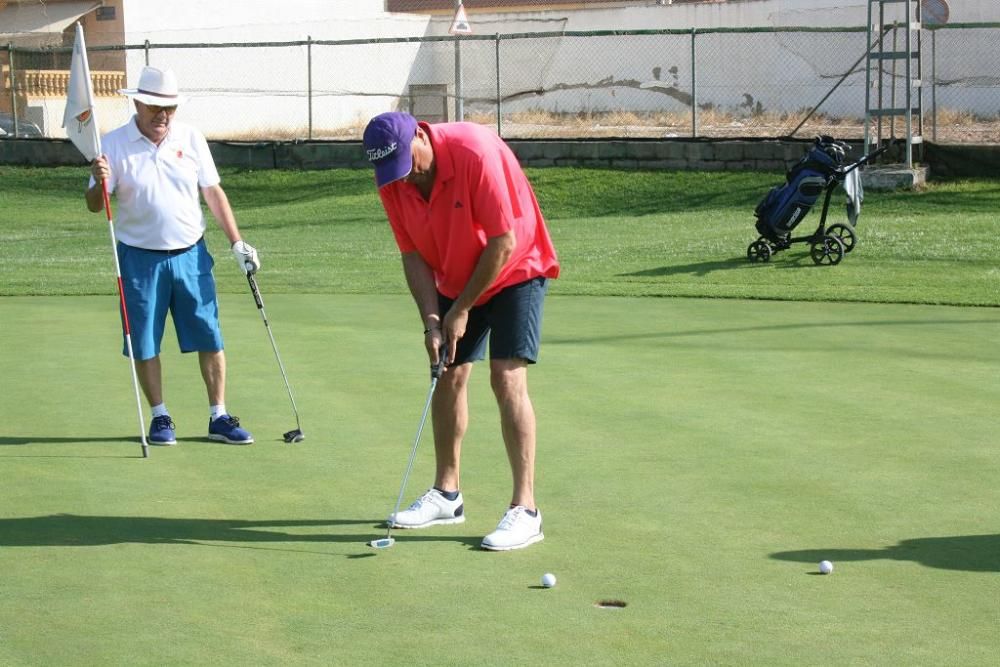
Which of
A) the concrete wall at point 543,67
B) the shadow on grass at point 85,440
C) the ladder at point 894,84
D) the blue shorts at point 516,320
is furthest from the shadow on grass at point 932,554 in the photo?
the concrete wall at point 543,67

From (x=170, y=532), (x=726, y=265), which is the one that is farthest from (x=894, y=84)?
(x=170, y=532)

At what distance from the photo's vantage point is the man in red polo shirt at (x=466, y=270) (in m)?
5.39

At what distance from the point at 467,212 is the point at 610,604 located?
5.27ft

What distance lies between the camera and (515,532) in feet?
17.8

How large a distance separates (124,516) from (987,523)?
336cm

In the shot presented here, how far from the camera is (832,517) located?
5723 mm

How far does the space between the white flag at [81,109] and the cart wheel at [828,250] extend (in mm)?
9105

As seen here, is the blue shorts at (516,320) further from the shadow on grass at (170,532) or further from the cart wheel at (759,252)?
the cart wheel at (759,252)

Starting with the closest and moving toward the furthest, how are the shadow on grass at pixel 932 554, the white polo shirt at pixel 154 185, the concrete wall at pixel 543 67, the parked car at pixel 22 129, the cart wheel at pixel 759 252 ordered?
the shadow on grass at pixel 932 554
the white polo shirt at pixel 154 185
the cart wheel at pixel 759 252
the parked car at pixel 22 129
the concrete wall at pixel 543 67

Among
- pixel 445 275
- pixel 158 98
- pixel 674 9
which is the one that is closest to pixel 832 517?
pixel 445 275

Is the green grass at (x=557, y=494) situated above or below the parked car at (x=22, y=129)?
below

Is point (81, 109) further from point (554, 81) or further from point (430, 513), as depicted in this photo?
point (554, 81)

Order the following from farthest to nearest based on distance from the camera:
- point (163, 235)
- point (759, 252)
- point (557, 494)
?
point (759, 252)
point (163, 235)
point (557, 494)

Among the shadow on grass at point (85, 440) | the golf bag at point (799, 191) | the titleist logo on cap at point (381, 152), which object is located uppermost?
the titleist logo on cap at point (381, 152)
